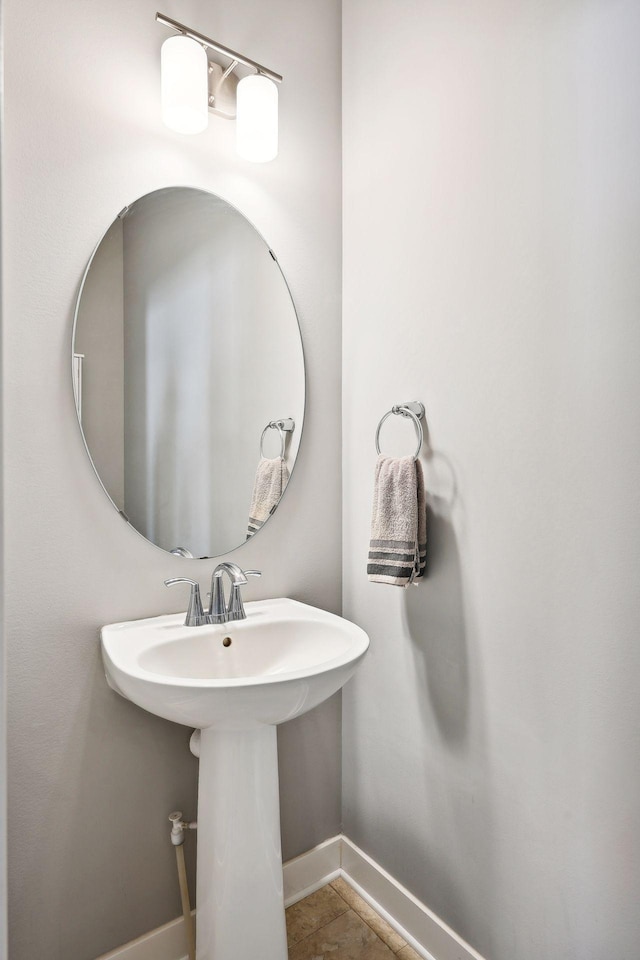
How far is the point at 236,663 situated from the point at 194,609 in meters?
0.17

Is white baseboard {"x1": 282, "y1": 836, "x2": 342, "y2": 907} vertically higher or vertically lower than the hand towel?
lower

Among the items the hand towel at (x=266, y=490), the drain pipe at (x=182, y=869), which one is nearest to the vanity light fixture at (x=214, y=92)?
the hand towel at (x=266, y=490)

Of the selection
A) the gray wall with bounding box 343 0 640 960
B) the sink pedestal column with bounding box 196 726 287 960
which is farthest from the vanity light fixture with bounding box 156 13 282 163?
the sink pedestal column with bounding box 196 726 287 960

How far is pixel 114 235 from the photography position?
1323 millimetres

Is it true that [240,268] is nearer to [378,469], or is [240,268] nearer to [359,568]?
[378,469]

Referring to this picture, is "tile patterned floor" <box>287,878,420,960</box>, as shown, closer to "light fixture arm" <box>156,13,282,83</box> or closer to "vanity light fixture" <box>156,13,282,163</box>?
"vanity light fixture" <box>156,13,282,163</box>

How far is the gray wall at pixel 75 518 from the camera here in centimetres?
122

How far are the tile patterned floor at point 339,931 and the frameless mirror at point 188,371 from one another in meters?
1.01

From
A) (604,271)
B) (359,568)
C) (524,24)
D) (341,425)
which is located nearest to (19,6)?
(524,24)

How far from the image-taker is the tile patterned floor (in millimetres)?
1443

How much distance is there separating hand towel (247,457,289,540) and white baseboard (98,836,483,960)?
0.97 meters

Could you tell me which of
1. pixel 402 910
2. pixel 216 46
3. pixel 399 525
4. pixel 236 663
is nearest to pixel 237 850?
pixel 236 663

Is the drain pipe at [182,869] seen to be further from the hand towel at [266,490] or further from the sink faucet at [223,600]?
the hand towel at [266,490]

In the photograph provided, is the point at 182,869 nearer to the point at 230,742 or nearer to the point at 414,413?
the point at 230,742
